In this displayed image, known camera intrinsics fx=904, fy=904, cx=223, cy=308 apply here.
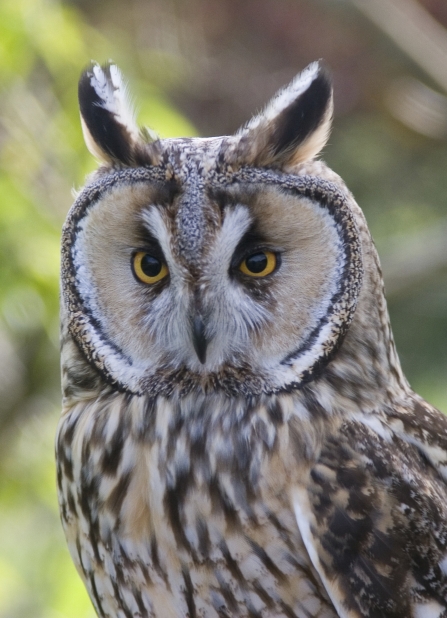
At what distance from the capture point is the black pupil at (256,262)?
1.65 m

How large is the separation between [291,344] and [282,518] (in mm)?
319

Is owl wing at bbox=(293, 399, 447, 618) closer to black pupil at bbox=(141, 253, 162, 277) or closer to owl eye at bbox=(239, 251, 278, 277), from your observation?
owl eye at bbox=(239, 251, 278, 277)

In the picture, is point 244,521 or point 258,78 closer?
point 244,521

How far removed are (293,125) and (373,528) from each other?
2.53 feet

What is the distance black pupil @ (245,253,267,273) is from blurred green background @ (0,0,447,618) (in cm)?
80

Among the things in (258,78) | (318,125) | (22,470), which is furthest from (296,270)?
(258,78)

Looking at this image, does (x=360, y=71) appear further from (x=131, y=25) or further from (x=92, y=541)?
(x=92, y=541)

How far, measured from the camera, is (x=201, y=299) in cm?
162

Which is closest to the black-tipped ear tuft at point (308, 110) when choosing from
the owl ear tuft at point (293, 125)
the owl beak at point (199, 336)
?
the owl ear tuft at point (293, 125)

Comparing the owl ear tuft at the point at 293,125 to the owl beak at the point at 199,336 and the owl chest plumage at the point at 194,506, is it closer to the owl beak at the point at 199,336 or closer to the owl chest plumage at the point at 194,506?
the owl beak at the point at 199,336

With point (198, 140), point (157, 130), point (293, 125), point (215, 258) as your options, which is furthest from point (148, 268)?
point (157, 130)

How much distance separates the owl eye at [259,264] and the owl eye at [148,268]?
Result: 14cm

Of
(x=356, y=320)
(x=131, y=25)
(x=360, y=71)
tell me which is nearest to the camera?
(x=356, y=320)

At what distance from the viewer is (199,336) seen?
1.63m
